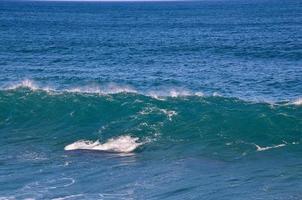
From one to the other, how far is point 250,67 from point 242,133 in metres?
23.9

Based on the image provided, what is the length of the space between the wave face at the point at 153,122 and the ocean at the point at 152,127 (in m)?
0.07

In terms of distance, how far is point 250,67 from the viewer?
56094mm

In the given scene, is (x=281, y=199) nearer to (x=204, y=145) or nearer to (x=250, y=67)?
(x=204, y=145)

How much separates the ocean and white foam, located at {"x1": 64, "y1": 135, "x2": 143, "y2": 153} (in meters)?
0.11

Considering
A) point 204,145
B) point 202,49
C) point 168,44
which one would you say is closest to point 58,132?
point 204,145

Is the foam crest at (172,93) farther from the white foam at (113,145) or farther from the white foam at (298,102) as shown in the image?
the white foam at (113,145)

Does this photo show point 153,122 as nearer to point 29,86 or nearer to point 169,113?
point 169,113

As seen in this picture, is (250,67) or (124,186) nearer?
(124,186)

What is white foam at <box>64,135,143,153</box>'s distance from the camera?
104 ft

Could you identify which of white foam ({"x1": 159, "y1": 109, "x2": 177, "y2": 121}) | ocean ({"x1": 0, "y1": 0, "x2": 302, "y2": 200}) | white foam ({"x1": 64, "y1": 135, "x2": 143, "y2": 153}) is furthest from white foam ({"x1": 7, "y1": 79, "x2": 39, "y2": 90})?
white foam ({"x1": 64, "y1": 135, "x2": 143, "y2": 153})

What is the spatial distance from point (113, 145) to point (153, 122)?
4.48 metres

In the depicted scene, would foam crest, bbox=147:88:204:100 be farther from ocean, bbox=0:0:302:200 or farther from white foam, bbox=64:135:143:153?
white foam, bbox=64:135:143:153

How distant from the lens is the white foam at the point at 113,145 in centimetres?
3157

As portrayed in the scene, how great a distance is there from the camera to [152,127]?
35.0 metres
